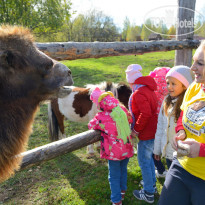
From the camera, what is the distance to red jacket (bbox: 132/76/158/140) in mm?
2594

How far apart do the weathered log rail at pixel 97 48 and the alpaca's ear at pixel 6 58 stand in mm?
801

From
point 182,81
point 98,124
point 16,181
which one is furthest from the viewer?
point 16,181

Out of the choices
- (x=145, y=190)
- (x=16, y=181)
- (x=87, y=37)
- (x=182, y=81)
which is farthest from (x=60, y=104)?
(x=87, y=37)

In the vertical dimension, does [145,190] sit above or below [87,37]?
below

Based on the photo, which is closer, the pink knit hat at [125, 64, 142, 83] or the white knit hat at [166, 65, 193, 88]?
the white knit hat at [166, 65, 193, 88]

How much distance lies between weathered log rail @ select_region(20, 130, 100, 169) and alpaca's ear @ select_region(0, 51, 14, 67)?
2.94ft

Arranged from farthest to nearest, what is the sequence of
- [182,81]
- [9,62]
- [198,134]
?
1. [182,81]
2. [198,134]
3. [9,62]

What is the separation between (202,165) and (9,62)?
1.70 m

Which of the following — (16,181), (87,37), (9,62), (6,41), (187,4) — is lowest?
(16,181)

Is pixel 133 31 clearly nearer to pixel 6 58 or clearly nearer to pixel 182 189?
pixel 182 189

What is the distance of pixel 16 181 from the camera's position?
11.8 ft

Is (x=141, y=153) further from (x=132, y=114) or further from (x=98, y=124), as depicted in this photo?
(x=98, y=124)

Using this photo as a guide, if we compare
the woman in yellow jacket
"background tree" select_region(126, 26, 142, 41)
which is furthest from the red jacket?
"background tree" select_region(126, 26, 142, 41)

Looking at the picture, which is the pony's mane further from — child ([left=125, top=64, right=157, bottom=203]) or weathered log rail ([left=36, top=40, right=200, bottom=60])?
child ([left=125, top=64, right=157, bottom=203])
